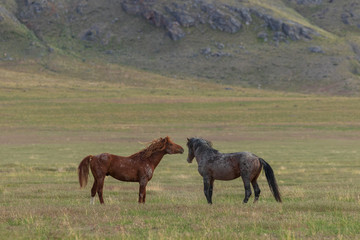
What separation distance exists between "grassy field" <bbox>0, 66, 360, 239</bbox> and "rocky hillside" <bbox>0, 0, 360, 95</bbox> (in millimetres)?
31649

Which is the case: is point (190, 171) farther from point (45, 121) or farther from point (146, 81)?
point (146, 81)

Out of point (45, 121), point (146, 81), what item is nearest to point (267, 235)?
point (45, 121)

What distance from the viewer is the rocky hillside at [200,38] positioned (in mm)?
131125

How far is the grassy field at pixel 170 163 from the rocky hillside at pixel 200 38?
31.6m

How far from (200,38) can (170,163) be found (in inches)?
4828

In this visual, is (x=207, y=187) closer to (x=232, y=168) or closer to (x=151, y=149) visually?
(x=232, y=168)

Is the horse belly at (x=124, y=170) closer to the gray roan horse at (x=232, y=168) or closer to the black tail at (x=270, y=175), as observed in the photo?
the gray roan horse at (x=232, y=168)

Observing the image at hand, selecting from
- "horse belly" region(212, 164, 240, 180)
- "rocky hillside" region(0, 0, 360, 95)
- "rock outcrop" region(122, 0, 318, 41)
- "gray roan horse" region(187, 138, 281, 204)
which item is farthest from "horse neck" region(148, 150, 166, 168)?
"rock outcrop" region(122, 0, 318, 41)

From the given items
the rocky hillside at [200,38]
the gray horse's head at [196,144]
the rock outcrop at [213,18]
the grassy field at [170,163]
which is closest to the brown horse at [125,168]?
the grassy field at [170,163]

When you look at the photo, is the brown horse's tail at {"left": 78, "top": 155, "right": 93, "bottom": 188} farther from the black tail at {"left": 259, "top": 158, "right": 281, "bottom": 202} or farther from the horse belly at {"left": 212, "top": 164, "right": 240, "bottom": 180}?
the black tail at {"left": 259, "top": 158, "right": 281, "bottom": 202}

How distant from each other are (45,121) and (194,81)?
216ft

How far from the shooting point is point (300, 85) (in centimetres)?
12306

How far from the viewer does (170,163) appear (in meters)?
30.9

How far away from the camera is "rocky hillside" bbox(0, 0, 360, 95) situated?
430ft
